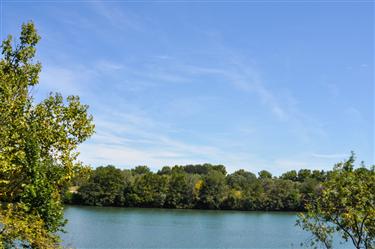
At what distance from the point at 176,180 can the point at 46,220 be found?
335 feet

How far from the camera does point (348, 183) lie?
15.6 metres

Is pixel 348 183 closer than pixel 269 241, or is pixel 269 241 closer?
pixel 348 183

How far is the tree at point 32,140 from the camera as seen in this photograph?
11344 millimetres

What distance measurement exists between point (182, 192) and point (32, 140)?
10379cm

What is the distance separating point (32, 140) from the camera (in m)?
12.3

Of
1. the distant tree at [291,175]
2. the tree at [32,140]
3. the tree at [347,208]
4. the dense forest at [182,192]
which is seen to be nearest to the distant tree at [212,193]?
the dense forest at [182,192]

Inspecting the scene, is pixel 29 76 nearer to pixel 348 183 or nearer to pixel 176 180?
pixel 348 183

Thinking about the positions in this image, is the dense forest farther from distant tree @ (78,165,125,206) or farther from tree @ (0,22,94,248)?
tree @ (0,22,94,248)

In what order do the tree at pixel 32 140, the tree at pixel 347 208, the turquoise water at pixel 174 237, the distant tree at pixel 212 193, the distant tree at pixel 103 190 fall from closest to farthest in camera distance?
the tree at pixel 32 140 < the tree at pixel 347 208 < the turquoise water at pixel 174 237 < the distant tree at pixel 103 190 < the distant tree at pixel 212 193

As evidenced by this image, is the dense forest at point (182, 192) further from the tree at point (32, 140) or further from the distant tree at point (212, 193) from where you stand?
the tree at point (32, 140)

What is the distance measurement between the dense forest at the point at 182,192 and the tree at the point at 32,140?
9720cm

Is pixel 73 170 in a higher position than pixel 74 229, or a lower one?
higher

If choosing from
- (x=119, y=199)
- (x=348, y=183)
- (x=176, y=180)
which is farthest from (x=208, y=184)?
(x=348, y=183)

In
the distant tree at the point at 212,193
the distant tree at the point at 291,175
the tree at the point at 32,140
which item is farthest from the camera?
the distant tree at the point at 291,175
